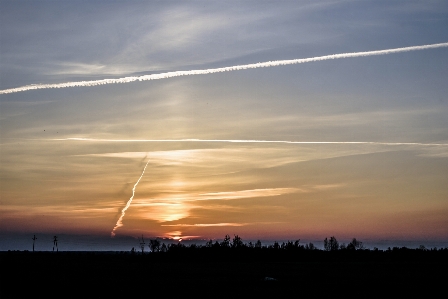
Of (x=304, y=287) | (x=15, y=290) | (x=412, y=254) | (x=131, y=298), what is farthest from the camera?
(x=412, y=254)

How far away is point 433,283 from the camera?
5250 cm

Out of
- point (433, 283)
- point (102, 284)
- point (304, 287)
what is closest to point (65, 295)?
point (102, 284)

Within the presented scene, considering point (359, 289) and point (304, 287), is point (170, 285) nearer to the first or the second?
point (304, 287)

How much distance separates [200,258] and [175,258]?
6.49 meters

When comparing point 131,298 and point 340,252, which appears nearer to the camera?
point 131,298

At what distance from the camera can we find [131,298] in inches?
1570

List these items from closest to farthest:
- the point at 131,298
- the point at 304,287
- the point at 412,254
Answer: the point at 131,298 < the point at 304,287 < the point at 412,254

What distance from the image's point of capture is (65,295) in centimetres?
4166

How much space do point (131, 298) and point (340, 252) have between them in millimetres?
121772

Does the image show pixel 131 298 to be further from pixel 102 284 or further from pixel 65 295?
pixel 102 284

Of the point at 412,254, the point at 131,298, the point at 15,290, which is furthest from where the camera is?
the point at 412,254

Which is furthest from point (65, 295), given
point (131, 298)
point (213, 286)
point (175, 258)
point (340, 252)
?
point (340, 252)

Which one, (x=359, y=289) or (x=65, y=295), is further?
(x=359, y=289)

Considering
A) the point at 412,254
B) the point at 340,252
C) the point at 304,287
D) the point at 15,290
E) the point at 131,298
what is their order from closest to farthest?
the point at 131,298 < the point at 15,290 < the point at 304,287 < the point at 412,254 < the point at 340,252
